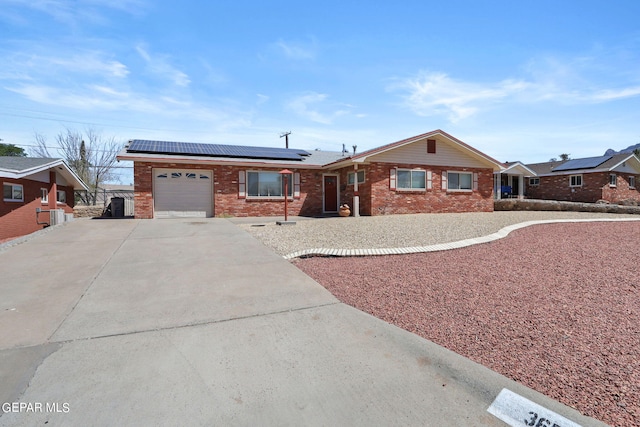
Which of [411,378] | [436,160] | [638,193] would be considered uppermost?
[436,160]

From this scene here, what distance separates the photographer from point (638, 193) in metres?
27.3

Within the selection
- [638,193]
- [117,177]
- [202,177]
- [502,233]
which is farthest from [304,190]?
[638,193]

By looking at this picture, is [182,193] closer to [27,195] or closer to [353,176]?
[27,195]

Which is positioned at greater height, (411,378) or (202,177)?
(202,177)

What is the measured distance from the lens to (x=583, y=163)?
1046 inches

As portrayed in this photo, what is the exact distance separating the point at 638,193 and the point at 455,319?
1360 inches

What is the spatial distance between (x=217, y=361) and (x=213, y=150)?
1557 centimetres

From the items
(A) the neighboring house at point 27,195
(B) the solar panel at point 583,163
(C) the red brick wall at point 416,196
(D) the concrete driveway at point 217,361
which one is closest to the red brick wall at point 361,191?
(C) the red brick wall at point 416,196

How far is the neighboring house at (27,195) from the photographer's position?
12437 millimetres

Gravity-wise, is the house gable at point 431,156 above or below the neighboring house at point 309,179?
above

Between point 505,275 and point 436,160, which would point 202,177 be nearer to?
point 436,160

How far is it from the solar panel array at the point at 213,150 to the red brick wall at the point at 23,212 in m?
4.30

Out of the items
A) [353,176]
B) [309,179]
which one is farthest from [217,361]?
[309,179]

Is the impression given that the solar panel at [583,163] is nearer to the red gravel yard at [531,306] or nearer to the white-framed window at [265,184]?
the red gravel yard at [531,306]
